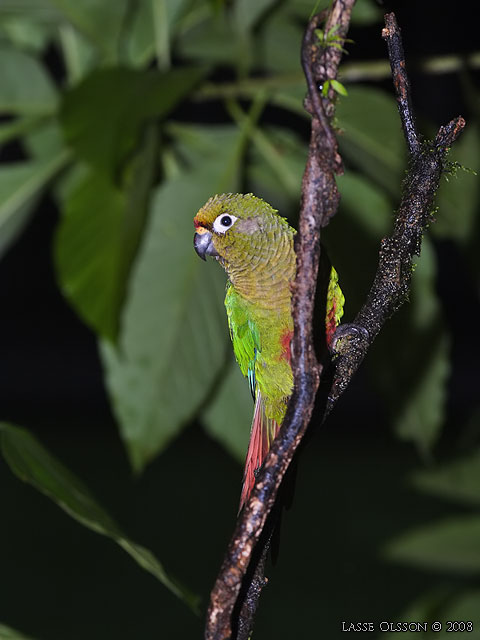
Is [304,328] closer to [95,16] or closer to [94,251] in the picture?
[94,251]

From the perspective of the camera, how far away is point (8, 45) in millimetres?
881

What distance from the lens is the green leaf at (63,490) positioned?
35 cm

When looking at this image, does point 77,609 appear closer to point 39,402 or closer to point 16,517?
point 16,517

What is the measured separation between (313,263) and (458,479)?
0.68 meters

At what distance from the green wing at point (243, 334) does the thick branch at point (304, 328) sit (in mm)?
178

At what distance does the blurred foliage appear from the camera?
633 millimetres

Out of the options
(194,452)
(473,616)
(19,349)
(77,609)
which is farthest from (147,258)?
(19,349)

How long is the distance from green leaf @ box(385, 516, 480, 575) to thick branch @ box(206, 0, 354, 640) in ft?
2.09

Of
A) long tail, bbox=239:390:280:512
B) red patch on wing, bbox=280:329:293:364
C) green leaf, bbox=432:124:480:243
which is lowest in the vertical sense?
green leaf, bbox=432:124:480:243

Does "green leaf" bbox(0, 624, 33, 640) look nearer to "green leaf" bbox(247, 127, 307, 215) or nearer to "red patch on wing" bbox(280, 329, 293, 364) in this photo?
"red patch on wing" bbox(280, 329, 293, 364)

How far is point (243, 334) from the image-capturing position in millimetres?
421

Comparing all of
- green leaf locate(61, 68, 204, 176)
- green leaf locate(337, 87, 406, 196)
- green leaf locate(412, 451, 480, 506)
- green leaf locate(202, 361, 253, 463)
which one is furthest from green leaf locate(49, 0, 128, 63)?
green leaf locate(412, 451, 480, 506)

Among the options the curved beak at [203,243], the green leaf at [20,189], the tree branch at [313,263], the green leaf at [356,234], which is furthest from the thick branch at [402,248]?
the green leaf at [20,189]

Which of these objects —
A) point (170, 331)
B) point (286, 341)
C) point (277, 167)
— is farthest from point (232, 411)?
point (286, 341)
